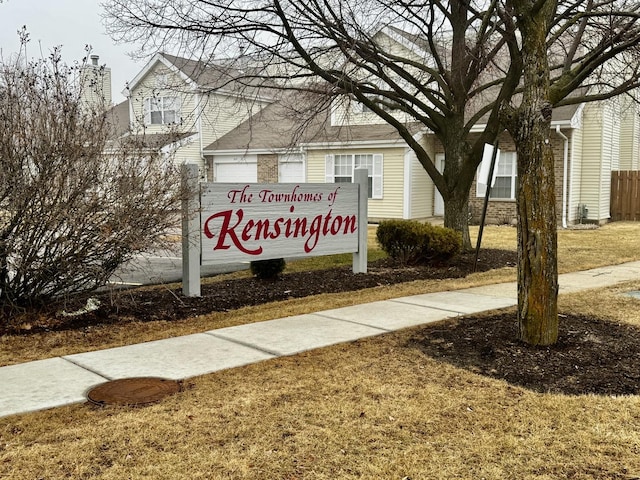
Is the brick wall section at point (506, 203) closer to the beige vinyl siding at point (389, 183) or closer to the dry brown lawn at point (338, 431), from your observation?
the beige vinyl siding at point (389, 183)

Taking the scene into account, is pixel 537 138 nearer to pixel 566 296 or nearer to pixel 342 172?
pixel 566 296

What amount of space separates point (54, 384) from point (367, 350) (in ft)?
9.03

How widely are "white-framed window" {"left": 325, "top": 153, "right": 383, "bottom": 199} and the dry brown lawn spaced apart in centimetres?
1825

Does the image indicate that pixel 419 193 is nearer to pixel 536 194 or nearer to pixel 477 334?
pixel 477 334

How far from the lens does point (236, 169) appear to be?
2666cm

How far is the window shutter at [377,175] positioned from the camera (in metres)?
23.3

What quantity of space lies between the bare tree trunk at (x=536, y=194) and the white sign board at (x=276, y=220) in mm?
4253

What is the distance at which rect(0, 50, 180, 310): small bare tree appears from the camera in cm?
638

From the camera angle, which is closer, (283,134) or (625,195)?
(283,134)

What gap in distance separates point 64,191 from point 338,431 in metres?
4.12

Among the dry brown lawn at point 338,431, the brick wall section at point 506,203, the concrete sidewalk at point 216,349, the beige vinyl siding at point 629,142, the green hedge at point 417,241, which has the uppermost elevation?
the beige vinyl siding at point 629,142

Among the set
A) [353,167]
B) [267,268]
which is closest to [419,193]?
[353,167]

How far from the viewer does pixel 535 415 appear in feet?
14.1

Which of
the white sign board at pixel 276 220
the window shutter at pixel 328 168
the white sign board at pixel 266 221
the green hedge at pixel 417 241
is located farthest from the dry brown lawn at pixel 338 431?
the window shutter at pixel 328 168
